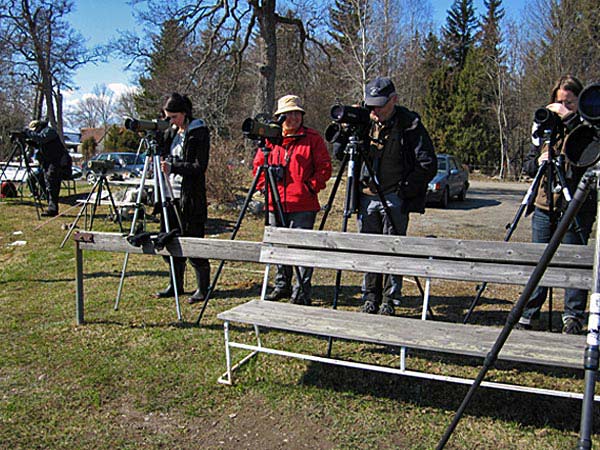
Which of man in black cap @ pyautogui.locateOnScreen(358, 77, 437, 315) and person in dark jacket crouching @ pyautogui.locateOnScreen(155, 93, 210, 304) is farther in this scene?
person in dark jacket crouching @ pyautogui.locateOnScreen(155, 93, 210, 304)

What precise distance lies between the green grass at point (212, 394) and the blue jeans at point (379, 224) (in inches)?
17.3

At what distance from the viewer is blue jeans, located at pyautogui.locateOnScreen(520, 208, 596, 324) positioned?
12.6 ft

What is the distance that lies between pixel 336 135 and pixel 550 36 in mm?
27810

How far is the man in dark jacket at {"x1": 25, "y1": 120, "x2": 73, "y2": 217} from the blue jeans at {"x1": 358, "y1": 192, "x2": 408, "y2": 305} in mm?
7649

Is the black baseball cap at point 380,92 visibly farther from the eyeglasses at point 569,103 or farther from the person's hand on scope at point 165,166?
the person's hand on scope at point 165,166

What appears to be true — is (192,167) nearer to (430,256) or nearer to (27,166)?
(430,256)

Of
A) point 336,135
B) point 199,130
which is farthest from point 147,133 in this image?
point 336,135

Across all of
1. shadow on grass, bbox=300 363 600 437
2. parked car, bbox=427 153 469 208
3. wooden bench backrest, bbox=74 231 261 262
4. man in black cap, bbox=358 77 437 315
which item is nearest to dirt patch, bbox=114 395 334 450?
shadow on grass, bbox=300 363 600 437

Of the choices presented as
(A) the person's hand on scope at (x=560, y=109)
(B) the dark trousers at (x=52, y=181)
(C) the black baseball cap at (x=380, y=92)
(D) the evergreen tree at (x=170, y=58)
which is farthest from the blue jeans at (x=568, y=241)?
(D) the evergreen tree at (x=170, y=58)

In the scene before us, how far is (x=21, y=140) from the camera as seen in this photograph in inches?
392

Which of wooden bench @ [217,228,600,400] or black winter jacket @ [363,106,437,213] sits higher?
black winter jacket @ [363,106,437,213]

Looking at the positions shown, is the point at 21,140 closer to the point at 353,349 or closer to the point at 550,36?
the point at 353,349

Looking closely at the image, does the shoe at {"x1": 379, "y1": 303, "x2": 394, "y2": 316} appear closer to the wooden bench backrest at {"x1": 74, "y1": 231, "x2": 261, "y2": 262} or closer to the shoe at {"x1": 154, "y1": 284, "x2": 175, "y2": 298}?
the wooden bench backrest at {"x1": 74, "y1": 231, "x2": 261, "y2": 262}

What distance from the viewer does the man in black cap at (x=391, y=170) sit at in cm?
407
